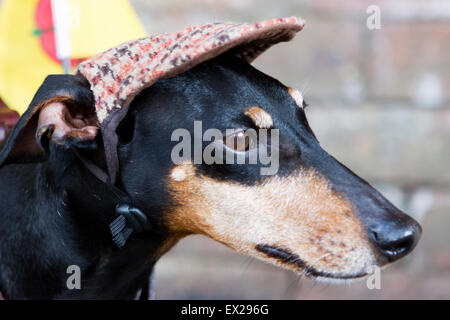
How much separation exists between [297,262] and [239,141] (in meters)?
0.34

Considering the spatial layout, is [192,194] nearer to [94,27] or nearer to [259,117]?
[259,117]

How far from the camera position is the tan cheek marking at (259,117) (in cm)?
150

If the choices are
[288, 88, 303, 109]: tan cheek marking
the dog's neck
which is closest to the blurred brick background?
[288, 88, 303, 109]: tan cheek marking

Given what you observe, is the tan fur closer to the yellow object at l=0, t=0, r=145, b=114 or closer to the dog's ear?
the dog's ear

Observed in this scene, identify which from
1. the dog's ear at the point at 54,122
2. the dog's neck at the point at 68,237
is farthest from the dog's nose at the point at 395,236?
→ the dog's ear at the point at 54,122

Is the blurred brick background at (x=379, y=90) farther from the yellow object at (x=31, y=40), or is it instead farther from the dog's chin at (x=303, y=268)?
the dog's chin at (x=303, y=268)

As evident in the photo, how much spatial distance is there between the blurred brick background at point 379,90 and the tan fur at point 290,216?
1809 mm

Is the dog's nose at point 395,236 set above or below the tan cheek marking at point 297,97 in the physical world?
below

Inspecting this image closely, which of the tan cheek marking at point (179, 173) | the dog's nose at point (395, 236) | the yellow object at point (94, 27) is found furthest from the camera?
the yellow object at point (94, 27)

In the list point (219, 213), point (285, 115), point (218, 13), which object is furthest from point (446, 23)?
point (219, 213)

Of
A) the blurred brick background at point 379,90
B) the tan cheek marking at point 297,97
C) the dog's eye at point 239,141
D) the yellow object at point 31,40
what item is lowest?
the blurred brick background at point 379,90

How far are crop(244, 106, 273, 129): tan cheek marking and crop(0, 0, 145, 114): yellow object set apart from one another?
0.66 m

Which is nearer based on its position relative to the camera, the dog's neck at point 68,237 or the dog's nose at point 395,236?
the dog's nose at point 395,236

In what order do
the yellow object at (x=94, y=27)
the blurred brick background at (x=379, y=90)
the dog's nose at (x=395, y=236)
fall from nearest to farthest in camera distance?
the dog's nose at (x=395, y=236)
the yellow object at (x=94, y=27)
the blurred brick background at (x=379, y=90)
